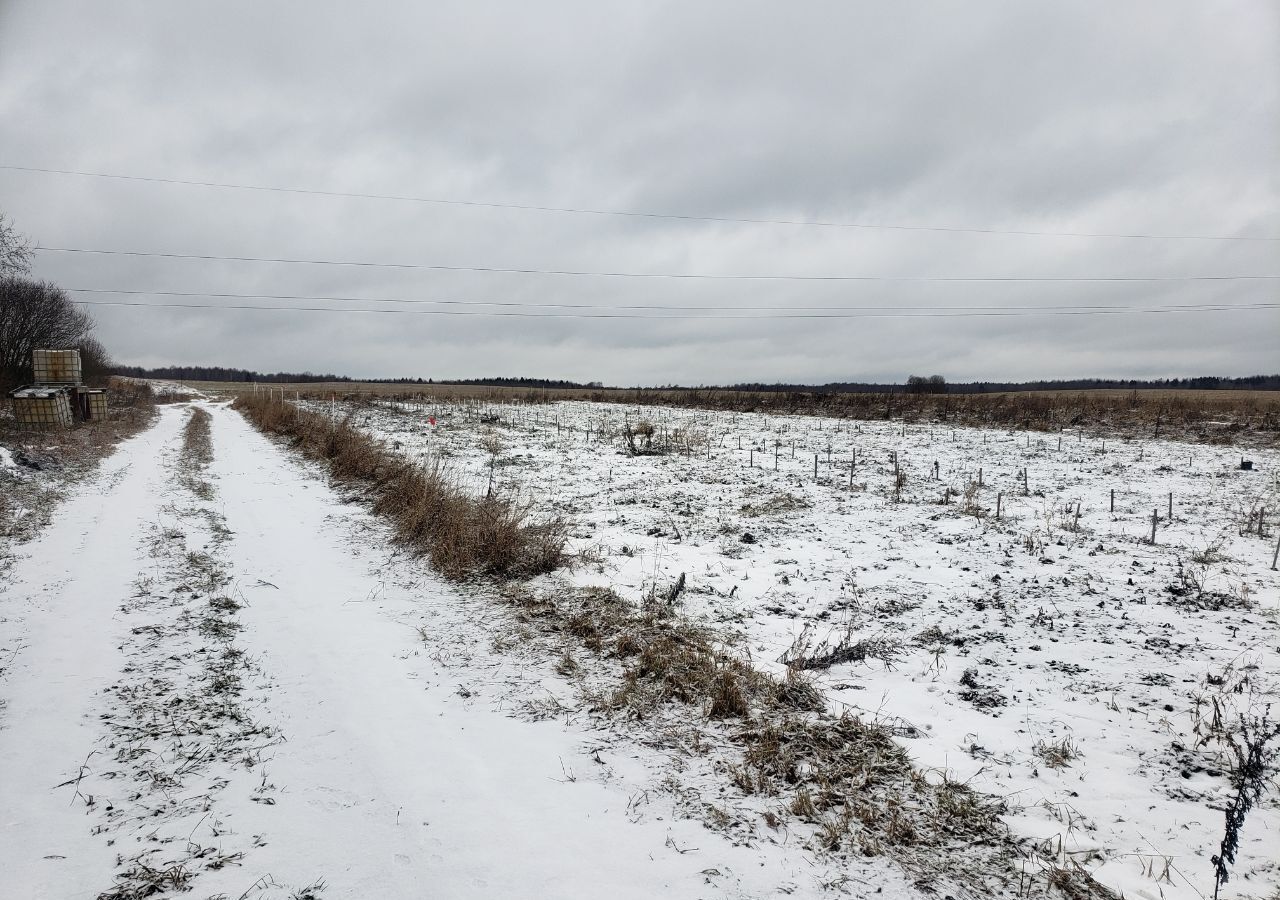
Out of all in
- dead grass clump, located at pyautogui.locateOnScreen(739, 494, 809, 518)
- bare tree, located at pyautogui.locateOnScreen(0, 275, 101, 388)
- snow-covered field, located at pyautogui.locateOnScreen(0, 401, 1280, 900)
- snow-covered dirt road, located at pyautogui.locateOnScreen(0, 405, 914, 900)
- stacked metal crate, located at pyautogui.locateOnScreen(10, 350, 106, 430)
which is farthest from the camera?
bare tree, located at pyautogui.locateOnScreen(0, 275, 101, 388)

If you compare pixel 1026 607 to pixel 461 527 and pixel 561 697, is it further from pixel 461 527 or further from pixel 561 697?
pixel 461 527

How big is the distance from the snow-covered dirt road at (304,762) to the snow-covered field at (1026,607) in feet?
5.12

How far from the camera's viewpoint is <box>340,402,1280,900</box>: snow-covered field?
346 centimetres

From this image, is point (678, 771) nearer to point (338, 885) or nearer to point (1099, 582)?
point (338, 885)

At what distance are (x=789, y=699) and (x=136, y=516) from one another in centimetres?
1035

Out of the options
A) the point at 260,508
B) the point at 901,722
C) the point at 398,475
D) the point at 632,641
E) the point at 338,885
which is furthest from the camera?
the point at 398,475

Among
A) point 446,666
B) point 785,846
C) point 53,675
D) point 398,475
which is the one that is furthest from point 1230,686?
point 398,475

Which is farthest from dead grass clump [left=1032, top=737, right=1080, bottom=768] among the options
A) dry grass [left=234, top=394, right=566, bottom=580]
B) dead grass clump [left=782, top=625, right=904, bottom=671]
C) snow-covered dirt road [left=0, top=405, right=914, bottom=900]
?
dry grass [left=234, top=394, right=566, bottom=580]

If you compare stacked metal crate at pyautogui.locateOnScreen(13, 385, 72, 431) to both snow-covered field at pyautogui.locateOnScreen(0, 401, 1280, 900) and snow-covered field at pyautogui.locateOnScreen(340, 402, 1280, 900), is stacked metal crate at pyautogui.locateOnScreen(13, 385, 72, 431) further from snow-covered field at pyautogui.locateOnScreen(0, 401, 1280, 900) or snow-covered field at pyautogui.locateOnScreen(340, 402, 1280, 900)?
snow-covered field at pyautogui.locateOnScreen(340, 402, 1280, 900)

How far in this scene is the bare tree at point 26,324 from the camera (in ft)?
106

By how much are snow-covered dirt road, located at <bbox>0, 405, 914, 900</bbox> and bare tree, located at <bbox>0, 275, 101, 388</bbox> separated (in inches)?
1370

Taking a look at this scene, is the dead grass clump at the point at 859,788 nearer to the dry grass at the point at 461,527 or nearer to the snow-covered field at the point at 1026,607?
the snow-covered field at the point at 1026,607

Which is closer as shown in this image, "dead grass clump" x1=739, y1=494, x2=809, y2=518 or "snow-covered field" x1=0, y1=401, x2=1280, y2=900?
"snow-covered field" x1=0, y1=401, x2=1280, y2=900

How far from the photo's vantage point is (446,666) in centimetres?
500
